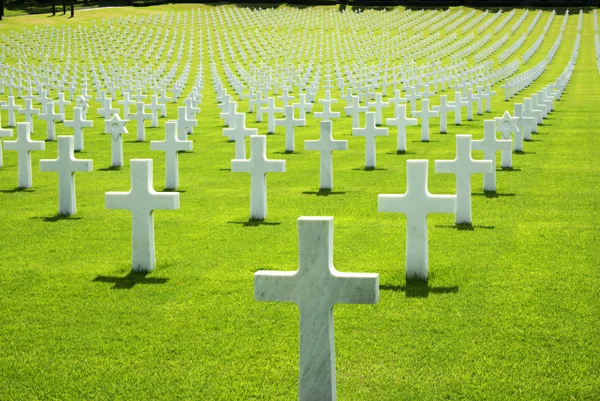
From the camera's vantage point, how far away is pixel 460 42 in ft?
200

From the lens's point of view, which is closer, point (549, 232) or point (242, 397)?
point (242, 397)

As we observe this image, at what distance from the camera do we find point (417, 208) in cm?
804

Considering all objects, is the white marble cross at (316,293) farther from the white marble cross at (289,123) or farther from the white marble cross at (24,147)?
the white marble cross at (289,123)

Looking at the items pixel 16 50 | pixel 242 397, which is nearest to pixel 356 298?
pixel 242 397

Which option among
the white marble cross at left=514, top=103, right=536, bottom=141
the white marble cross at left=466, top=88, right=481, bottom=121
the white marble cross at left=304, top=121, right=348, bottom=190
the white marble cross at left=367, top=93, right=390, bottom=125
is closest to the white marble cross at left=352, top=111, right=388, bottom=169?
the white marble cross at left=304, top=121, right=348, bottom=190

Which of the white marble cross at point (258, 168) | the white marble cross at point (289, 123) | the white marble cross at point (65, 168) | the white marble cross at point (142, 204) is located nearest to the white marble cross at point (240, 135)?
the white marble cross at point (289, 123)

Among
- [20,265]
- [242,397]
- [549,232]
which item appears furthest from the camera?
Result: [549,232]

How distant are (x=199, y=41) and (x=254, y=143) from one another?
169 ft

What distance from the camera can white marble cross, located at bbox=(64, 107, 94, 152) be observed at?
717 inches

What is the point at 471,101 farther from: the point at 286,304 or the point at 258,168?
the point at 286,304

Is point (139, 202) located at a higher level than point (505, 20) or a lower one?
lower

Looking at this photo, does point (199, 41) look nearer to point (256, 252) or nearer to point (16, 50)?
point (16, 50)

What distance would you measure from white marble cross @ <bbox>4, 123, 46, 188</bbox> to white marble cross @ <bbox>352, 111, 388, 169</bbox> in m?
5.07

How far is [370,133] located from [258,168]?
503cm
